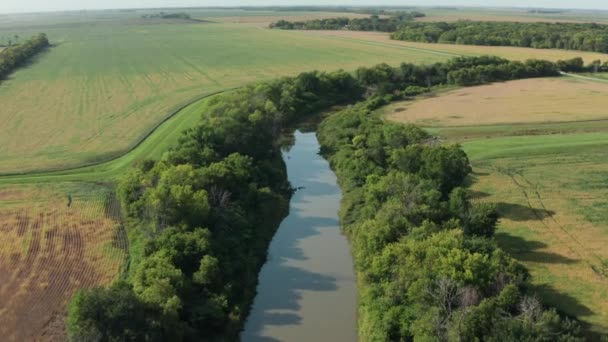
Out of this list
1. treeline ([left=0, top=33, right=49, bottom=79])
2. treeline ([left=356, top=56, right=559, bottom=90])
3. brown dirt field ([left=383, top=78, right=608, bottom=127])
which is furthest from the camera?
treeline ([left=0, top=33, right=49, bottom=79])

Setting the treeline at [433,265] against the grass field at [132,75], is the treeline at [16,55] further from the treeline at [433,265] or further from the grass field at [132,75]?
the treeline at [433,265]

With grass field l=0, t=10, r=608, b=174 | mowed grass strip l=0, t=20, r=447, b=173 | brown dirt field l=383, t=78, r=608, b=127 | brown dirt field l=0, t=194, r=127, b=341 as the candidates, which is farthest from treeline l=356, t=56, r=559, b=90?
brown dirt field l=0, t=194, r=127, b=341

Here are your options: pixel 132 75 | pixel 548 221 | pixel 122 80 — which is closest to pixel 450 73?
pixel 122 80

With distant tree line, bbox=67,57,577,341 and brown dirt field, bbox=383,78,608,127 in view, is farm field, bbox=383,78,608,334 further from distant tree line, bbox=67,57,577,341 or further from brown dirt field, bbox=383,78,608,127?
distant tree line, bbox=67,57,577,341

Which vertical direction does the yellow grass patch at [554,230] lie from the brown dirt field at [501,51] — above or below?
below

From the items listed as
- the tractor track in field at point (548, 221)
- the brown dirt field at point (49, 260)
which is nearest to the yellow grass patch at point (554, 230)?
the tractor track in field at point (548, 221)

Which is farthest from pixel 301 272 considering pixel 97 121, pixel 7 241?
pixel 97 121
